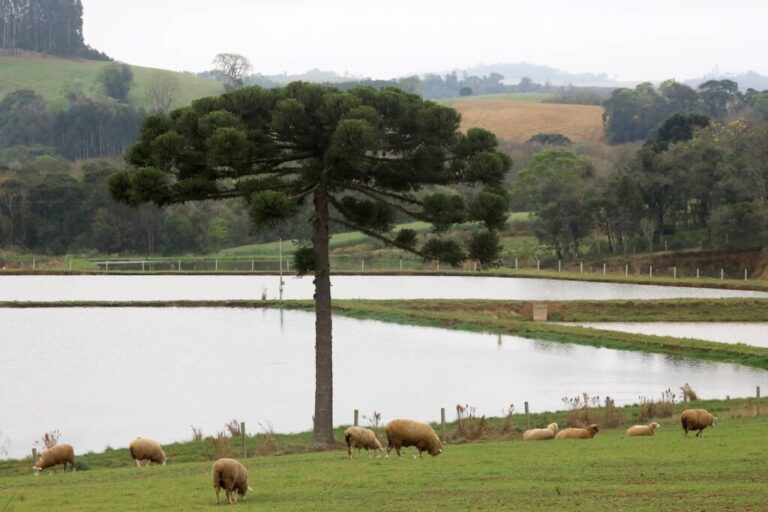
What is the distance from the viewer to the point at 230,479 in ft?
68.1

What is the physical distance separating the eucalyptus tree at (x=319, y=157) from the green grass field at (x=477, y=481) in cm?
706

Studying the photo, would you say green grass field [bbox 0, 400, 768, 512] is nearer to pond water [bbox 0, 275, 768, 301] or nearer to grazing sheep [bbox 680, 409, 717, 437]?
grazing sheep [bbox 680, 409, 717, 437]

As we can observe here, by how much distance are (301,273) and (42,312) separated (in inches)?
1561

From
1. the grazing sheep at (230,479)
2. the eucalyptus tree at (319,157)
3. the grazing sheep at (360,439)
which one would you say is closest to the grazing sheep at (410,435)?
the grazing sheep at (360,439)

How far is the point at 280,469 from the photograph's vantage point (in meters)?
25.7

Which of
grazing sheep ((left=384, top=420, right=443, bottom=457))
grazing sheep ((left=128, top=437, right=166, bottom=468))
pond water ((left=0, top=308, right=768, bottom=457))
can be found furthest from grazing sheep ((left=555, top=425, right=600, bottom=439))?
grazing sheep ((left=128, top=437, right=166, bottom=468))

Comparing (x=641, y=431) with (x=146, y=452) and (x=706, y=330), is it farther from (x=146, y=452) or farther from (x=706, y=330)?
(x=706, y=330)

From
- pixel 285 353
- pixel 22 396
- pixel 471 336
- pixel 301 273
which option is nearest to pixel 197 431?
pixel 301 273

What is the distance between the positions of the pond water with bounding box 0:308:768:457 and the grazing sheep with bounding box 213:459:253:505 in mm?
12589

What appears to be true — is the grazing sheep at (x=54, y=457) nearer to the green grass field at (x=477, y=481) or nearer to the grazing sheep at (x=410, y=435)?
the green grass field at (x=477, y=481)

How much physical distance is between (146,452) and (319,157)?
10.1 metres

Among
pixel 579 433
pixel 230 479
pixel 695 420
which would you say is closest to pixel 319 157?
pixel 579 433

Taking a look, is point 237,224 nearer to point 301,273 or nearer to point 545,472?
point 301,273

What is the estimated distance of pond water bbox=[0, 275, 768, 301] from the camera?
7856cm
